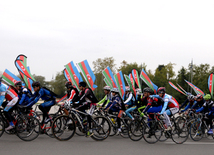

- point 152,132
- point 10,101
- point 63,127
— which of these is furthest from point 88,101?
point 10,101

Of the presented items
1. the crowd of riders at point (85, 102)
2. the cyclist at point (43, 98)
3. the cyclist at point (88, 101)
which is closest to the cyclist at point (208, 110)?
the crowd of riders at point (85, 102)

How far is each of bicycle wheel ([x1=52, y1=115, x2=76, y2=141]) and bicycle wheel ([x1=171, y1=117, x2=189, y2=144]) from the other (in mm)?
2987

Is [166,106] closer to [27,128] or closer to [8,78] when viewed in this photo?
[27,128]

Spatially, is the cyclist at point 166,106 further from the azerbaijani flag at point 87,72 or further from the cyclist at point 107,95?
the azerbaijani flag at point 87,72

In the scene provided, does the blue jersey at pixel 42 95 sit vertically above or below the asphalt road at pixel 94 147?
above

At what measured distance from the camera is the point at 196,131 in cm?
870

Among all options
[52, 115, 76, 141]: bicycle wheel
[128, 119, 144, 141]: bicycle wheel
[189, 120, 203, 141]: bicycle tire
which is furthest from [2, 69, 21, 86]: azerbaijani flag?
[189, 120, 203, 141]: bicycle tire

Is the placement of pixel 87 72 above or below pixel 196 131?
above

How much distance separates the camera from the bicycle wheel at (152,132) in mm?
7697

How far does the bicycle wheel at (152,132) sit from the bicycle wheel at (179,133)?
0.48m

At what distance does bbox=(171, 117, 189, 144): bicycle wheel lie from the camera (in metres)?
8.04

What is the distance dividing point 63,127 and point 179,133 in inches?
138

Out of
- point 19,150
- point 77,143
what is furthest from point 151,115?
point 19,150

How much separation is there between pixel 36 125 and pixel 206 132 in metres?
5.52
